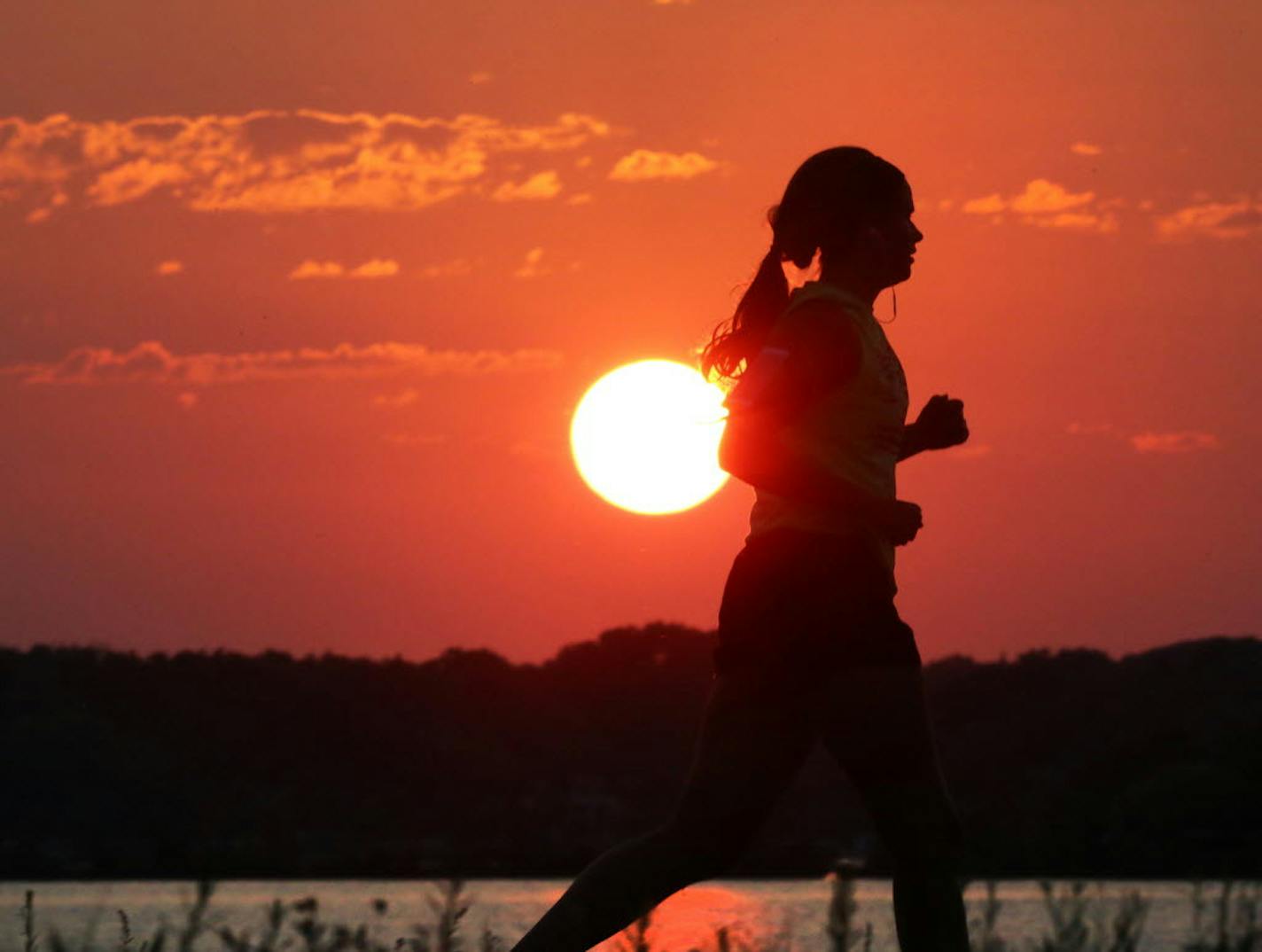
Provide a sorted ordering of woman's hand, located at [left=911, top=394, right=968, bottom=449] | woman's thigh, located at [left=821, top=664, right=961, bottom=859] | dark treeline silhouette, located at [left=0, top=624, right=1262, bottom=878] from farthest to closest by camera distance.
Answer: dark treeline silhouette, located at [left=0, top=624, right=1262, bottom=878], woman's hand, located at [left=911, top=394, right=968, bottom=449], woman's thigh, located at [left=821, top=664, right=961, bottom=859]

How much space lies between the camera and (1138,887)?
17.9 feet

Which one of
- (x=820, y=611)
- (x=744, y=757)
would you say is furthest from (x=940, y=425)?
(x=744, y=757)

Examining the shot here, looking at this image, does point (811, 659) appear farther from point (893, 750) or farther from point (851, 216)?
point (851, 216)

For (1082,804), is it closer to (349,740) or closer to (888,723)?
(349,740)

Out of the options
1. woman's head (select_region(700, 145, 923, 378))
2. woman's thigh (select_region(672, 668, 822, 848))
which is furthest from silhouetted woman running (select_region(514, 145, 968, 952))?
woman's head (select_region(700, 145, 923, 378))

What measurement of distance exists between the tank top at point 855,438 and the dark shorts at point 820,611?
0.03 metres

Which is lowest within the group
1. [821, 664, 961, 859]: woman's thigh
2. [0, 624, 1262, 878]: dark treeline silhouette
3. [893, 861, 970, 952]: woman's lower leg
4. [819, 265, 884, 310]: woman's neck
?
[893, 861, 970, 952]: woman's lower leg

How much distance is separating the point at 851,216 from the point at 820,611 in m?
0.90

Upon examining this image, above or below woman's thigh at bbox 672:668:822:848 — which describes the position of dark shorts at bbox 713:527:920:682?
above

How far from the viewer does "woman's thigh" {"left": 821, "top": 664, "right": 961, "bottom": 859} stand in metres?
4.43

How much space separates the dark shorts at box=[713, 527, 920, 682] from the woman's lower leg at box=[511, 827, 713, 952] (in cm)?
44

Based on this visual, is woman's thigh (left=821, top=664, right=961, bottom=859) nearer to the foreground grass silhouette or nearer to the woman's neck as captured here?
the foreground grass silhouette

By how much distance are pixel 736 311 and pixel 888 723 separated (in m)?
1.08

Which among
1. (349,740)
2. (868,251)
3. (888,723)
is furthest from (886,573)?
(349,740)
